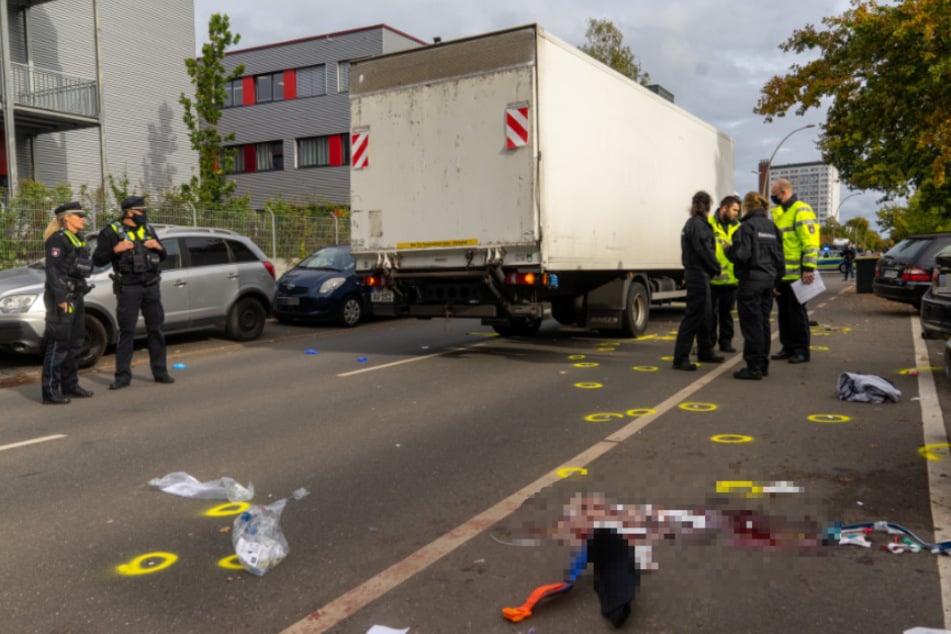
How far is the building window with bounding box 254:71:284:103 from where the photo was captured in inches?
1555

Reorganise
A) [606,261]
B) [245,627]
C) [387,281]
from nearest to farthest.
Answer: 1. [245,627]
2. [387,281]
3. [606,261]

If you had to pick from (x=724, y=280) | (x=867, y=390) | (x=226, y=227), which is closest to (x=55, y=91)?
(x=226, y=227)

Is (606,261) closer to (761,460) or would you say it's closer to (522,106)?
(522,106)

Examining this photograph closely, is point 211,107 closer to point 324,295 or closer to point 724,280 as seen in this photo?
point 324,295

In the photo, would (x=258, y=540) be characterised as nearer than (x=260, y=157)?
Yes

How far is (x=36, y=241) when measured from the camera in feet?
42.0

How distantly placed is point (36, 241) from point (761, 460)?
12119mm

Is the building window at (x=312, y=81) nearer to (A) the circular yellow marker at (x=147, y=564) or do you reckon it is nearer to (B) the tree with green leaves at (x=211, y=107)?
(B) the tree with green leaves at (x=211, y=107)

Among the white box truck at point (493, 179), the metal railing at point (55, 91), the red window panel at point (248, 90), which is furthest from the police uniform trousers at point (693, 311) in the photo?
the red window panel at point (248, 90)

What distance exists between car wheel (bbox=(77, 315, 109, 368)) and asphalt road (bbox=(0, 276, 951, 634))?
35.1 inches

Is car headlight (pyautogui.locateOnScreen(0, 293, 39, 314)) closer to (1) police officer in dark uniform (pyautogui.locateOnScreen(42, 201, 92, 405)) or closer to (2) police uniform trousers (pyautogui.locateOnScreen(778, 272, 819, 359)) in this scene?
(1) police officer in dark uniform (pyautogui.locateOnScreen(42, 201, 92, 405))

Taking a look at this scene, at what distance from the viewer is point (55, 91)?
20.5 metres

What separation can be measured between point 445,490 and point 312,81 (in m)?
37.1

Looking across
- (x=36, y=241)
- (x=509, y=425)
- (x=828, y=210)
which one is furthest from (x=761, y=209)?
(x=828, y=210)
